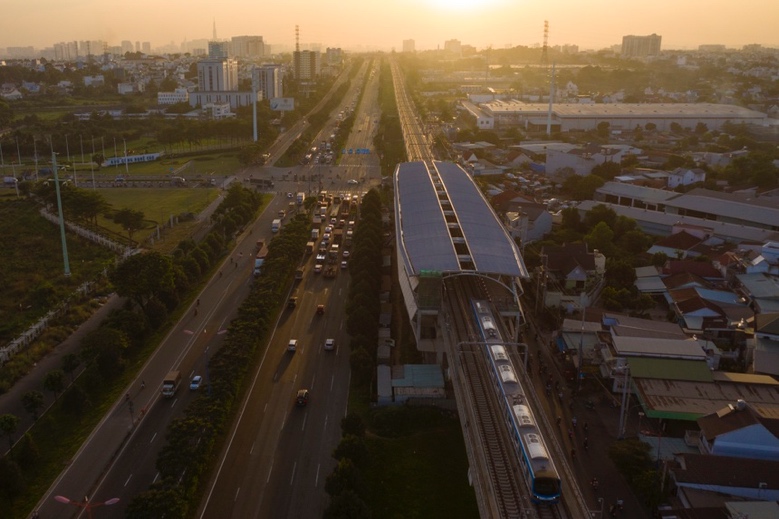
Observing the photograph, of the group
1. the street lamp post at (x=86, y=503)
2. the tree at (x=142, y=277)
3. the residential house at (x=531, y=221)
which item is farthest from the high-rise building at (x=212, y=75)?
the street lamp post at (x=86, y=503)

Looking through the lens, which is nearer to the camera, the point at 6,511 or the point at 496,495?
the point at 496,495

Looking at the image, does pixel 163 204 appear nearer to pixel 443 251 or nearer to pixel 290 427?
pixel 443 251

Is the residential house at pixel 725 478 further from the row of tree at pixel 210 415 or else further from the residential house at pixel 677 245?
the residential house at pixel 677 245

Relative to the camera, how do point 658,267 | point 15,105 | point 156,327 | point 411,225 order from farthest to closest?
1. point 15,105
2. point 658,267
3. point 411,225
4. point 156,327

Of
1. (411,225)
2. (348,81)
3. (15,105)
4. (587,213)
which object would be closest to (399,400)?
(411,225)

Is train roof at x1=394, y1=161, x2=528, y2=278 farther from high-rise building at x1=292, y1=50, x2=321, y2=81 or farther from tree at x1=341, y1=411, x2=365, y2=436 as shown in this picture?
high-rise building at x1=292, y1=50, x2=321, y2=81

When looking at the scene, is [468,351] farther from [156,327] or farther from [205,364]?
[156,327]

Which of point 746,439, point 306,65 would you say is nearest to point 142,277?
point 746,439
